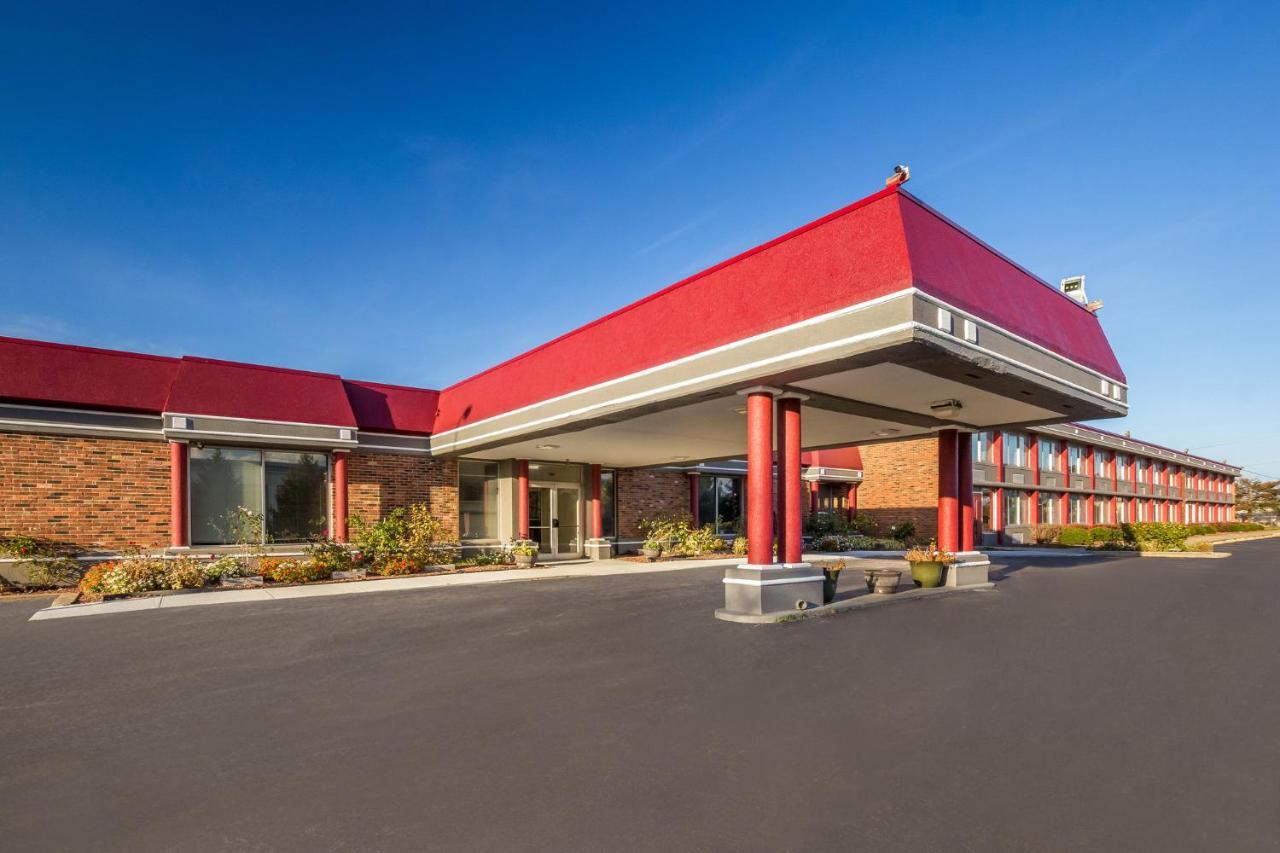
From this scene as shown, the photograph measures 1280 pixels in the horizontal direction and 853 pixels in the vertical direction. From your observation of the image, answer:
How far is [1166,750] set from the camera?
5.20 meters

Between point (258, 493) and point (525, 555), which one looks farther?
point (525, 555)

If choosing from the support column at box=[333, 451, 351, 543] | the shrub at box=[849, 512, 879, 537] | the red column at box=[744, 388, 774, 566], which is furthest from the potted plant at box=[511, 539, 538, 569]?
the shrub at box=[849, 512, 879, 537]

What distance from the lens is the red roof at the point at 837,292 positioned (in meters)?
9.27

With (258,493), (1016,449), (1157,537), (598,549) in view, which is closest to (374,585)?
(258,493)

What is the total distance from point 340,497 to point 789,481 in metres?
13.8

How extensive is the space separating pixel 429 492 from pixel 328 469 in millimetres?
→ 3174

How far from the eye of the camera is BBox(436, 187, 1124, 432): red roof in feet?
30.4

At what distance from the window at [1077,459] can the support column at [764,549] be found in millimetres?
38340

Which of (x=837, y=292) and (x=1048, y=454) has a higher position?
(x=837, y=292)

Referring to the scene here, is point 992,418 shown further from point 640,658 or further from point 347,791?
point 347,791

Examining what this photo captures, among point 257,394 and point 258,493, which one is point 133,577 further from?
point 257,394

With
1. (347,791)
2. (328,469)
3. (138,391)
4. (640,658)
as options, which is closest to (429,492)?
(328,469)

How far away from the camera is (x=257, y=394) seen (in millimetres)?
18641

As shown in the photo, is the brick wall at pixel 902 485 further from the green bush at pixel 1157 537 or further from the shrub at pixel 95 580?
the shrub at pixel 95 580
